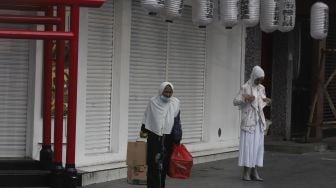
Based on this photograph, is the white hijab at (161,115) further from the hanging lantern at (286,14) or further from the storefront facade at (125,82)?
the hanging lantern at (286,14)

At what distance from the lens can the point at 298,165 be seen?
11.9 m

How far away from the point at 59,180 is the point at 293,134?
10.6 metres

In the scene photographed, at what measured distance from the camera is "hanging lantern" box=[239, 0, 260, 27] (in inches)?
397

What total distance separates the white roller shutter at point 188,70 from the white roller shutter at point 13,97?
3.11 meters

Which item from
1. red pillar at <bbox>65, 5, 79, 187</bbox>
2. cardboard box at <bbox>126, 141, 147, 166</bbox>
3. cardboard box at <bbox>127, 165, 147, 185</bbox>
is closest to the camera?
red pillar at <bbox>65, 5, 79, 187</bbox>

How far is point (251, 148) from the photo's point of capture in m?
9.74

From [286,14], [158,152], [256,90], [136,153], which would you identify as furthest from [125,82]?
[286,14]

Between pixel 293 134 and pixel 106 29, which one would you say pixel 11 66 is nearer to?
pixel 106 29

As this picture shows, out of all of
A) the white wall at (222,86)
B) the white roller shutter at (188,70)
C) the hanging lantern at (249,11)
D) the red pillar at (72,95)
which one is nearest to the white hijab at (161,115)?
the red pillar at (72,95)

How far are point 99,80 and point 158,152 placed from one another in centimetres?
237

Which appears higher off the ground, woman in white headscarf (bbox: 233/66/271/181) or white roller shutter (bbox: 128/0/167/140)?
white roller shutter (bbox: 128/0/167/140)

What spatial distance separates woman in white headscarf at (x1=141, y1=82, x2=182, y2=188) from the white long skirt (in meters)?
2.02

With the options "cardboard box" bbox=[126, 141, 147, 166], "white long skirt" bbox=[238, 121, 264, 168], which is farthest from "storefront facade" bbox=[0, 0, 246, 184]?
"white long skirt" bbox=[238, 121, 264, 168]

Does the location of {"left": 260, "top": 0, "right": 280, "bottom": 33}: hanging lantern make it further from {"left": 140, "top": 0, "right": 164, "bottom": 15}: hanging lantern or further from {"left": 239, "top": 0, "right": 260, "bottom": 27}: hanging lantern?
{"left": 140, "top": 0, "right": 164, "bottom": 15}: hanging lantern
